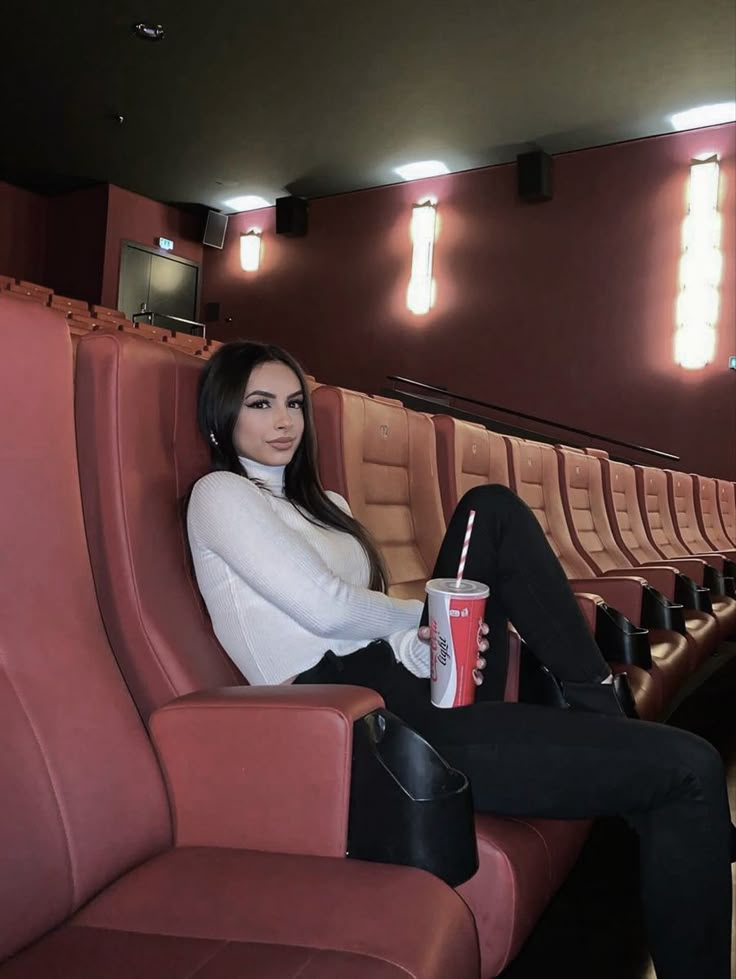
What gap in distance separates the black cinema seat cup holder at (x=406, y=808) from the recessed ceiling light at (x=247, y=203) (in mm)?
7749

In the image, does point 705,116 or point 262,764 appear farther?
point 705,116

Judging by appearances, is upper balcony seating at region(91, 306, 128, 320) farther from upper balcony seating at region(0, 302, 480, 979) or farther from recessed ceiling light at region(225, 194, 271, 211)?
upper balcony seating at region(0, 302, 480, 979)

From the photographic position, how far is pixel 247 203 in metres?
8.13

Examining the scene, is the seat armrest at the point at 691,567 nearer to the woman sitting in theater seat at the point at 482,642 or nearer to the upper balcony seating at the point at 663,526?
the upper balcony seating at the point at 663,526

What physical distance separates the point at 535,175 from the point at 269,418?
228 inches

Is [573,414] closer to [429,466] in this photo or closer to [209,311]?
[209,311]

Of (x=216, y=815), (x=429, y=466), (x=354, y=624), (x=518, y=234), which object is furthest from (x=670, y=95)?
(x=216, y=815)

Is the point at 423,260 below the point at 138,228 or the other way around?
below

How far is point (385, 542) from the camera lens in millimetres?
1897

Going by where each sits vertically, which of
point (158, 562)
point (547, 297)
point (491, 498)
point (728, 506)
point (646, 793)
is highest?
point (547, 297)

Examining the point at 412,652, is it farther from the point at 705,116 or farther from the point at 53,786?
the point at 705,116

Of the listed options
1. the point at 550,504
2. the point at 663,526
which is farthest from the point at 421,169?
the point at 550,504

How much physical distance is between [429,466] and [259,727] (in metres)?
1.36

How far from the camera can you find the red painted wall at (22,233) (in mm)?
8023
